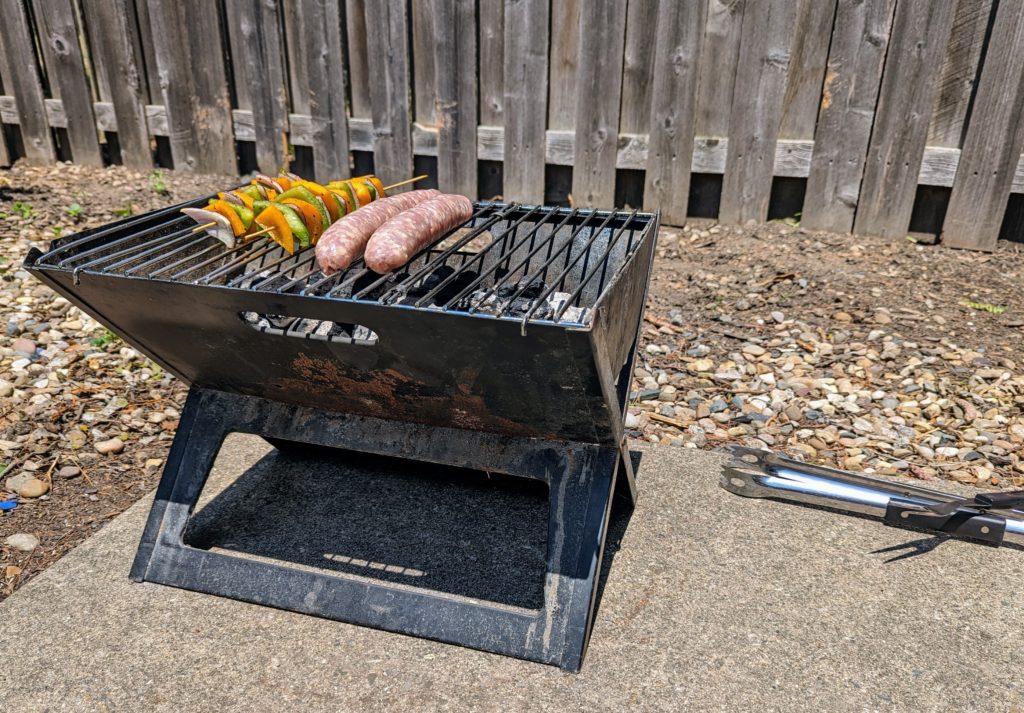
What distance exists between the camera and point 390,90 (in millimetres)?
5402

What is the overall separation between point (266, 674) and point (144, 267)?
123 cm

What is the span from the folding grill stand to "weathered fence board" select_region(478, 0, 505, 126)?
11.1 ft

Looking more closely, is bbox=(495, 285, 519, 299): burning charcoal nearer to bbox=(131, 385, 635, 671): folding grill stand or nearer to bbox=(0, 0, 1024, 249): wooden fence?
bbox=(131, 385, 635, 671): folding grill stand

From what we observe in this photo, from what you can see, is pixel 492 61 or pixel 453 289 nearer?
pixel 453 289

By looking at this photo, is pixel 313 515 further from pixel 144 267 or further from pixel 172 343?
pixel 144 267

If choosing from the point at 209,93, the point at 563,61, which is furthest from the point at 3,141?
the point at 563,61

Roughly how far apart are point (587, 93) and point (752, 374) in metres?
2.23

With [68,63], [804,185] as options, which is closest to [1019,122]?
[804,185]

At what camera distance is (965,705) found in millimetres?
2021

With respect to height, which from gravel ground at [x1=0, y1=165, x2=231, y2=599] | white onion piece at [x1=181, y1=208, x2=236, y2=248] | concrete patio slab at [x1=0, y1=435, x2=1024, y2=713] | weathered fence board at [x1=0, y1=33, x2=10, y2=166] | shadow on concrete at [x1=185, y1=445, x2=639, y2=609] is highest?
white onion piece at [x1=181, y1=208, x2=236, y2=248]

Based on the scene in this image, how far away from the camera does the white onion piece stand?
241 centimetres

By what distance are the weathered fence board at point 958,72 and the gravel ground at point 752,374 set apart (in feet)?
2.34

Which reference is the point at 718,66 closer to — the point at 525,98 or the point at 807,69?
the point at 807,69

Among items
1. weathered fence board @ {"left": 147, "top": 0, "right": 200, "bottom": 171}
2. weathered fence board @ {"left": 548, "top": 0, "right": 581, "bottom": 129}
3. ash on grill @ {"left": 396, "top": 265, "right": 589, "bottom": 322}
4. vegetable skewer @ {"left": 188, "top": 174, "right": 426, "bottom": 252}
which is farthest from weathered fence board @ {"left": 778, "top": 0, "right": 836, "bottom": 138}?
weathered fence board @ {"left": 147, "top": 0, "right": 200, "bottom": 171}
